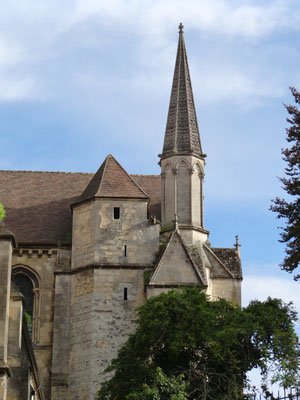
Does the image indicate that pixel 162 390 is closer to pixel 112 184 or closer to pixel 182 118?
pixel 112 184

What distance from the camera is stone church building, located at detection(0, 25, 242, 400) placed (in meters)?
40.0

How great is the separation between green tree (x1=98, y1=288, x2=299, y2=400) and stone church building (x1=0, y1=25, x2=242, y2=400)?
279 inches

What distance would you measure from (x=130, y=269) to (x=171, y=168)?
4.72 meters

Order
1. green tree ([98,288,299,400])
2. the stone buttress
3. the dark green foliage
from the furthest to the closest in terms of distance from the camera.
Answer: the stone buttress, green tree ([98,288,299,400]), the dark green foliage

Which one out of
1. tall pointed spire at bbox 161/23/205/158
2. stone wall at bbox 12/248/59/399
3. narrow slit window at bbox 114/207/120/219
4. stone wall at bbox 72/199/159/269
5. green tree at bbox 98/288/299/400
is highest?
tall pointed spire at bbox 161/23/205/158

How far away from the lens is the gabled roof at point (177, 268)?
4003 cm

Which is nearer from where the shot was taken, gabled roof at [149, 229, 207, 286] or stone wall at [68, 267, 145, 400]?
stone wall at [68, 267, 145, 400]

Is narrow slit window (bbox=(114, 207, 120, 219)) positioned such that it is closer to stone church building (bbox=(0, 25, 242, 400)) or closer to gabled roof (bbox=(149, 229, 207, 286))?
stone church building (bbox=(0, 25, 242, 400))

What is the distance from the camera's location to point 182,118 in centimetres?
4484

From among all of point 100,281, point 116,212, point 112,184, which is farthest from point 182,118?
point 100,281

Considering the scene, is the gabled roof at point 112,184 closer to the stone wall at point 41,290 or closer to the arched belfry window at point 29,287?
the stone wall at point 41,290

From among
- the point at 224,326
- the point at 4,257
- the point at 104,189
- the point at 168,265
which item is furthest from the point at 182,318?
the point at 104,189

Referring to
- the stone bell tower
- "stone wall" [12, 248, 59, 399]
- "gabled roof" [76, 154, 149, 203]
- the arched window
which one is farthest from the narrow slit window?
the arched window

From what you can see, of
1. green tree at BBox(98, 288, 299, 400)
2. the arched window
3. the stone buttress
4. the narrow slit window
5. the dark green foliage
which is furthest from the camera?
the arched window
